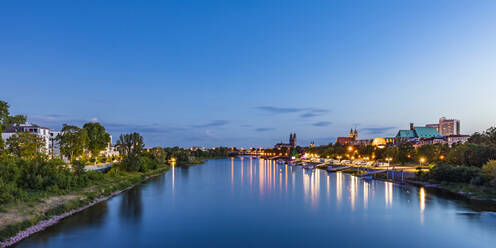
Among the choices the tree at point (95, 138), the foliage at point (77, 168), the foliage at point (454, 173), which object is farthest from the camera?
the tree at point (95, 138)

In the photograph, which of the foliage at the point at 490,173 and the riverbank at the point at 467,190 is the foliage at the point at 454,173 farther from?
the foliage at the point at 490,173

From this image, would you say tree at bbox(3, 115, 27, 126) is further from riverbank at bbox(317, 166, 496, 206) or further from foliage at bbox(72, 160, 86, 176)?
riverbank at bbox(317, 166, 496, 206)

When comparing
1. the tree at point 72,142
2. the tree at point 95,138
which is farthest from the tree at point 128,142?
the tree at point 72,142

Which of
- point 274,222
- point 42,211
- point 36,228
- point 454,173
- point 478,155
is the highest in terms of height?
point 478,155

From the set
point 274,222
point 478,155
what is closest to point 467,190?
point 478,155

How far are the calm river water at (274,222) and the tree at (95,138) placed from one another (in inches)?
1702

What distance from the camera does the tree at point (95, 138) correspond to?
92312 mm

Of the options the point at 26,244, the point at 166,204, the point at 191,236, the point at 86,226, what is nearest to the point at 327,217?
the point at 191,236

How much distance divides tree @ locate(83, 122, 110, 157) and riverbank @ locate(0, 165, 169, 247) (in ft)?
141

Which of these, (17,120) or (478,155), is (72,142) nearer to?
(17,120)

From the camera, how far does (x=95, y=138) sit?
93.6m

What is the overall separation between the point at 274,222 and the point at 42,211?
2537 cm

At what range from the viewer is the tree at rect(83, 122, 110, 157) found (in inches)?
3634

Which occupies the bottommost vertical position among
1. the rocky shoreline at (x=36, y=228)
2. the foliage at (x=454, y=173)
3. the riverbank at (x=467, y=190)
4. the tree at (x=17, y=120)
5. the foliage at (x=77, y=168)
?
the riverbank at (x=467, y=190)
